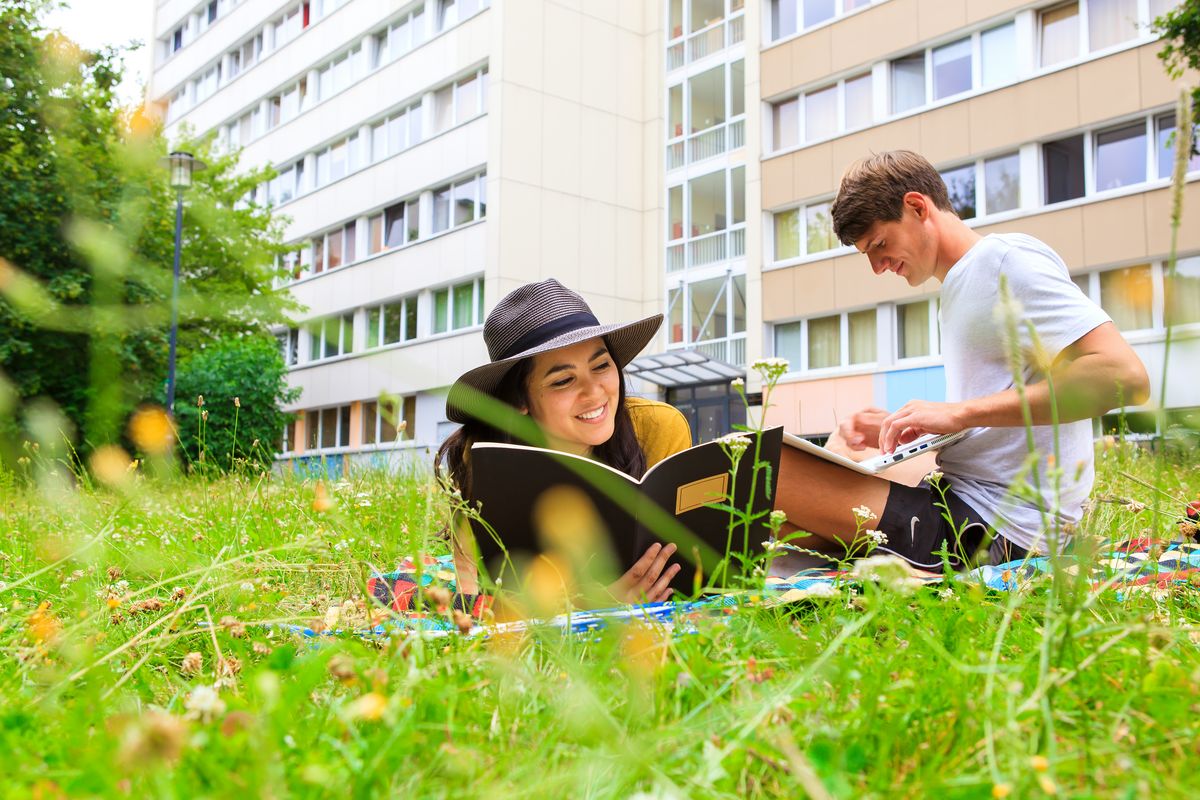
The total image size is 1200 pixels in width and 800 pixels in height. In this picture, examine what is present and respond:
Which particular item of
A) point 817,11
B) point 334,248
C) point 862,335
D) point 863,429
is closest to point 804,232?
point 862,335

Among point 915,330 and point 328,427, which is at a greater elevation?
point 915,330

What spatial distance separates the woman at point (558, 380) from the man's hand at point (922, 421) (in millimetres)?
778

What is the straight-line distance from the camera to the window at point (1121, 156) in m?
16.5

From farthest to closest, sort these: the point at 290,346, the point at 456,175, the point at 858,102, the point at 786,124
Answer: the point at 290,346 → the point at 456,175 → the point at 786,124 → the point at 858,102

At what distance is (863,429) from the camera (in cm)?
345

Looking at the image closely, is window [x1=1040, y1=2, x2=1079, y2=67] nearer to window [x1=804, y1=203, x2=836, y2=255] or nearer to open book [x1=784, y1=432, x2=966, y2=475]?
window [x1=804, y1=203, x2=836, y2=255]

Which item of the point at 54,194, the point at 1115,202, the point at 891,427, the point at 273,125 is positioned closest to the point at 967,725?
the point at 891,427

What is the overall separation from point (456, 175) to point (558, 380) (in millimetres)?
21650

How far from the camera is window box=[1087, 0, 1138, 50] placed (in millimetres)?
16688

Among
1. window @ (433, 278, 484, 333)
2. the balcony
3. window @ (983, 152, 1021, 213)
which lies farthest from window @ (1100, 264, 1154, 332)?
window @ (433, 278, 484, 333)

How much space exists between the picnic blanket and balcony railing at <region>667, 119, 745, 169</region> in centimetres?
2035

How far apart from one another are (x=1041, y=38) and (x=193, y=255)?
17223 mm

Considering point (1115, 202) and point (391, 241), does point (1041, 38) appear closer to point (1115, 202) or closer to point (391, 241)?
point (1115, 202)

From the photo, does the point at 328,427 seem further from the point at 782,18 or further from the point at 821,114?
the point at 782,18
